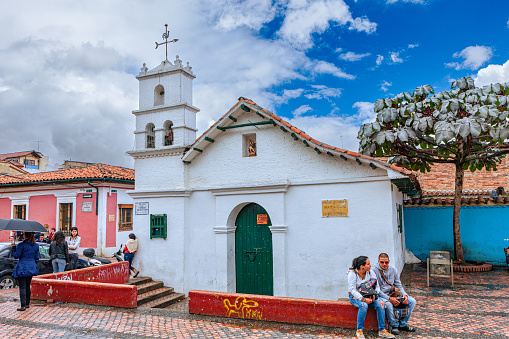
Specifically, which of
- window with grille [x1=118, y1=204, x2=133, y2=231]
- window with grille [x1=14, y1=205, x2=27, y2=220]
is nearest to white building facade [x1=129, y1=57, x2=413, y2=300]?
window with grille [x1=118, y1=204, x2=133, y2=231]

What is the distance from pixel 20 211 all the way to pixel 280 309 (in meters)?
17.9

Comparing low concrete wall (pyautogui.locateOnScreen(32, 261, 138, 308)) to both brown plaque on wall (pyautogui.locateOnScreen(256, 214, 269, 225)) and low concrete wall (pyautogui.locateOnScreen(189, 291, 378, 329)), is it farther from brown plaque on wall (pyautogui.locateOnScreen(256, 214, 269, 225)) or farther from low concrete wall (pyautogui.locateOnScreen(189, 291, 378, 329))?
brown plaque on wall (pyautogui.locateOnScreen(256, 214, 269, 225))

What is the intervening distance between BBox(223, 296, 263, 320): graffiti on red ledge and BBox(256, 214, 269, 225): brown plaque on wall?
11.0ft

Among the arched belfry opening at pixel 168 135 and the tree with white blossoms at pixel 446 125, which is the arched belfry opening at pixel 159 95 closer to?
the arched belfry opening at pixel 168 135

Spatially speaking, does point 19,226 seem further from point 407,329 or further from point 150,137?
point 407,329

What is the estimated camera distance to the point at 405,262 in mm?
13383

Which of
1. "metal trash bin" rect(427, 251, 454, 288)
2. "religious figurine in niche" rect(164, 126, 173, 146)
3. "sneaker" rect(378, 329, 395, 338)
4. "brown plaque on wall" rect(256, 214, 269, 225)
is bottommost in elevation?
"sneaker" rect(378, 329, 395, 338)

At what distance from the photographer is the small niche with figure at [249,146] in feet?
34.2

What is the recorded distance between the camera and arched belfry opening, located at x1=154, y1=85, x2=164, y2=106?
11886 millimetres

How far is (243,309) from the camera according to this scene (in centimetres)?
694

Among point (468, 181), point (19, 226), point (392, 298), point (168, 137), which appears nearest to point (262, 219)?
point (168, 137)

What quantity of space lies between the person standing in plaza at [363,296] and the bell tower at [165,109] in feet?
21.5

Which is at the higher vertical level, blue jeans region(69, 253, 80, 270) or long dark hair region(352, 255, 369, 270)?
long dark hair region(352, 255, 369, 270)

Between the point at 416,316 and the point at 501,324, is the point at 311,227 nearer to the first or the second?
the point at 416,316
